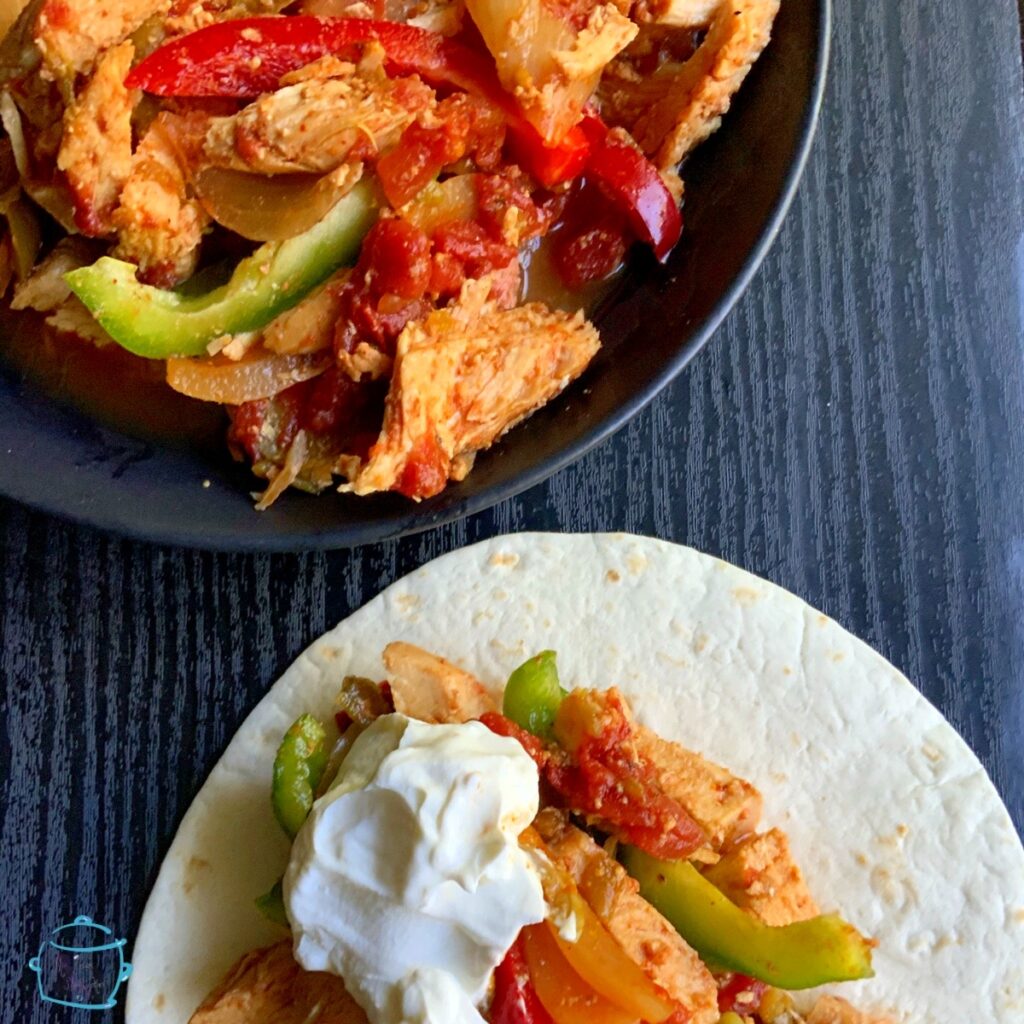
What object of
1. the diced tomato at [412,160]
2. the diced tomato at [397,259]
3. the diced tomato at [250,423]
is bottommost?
the diced tomato at [250,423]

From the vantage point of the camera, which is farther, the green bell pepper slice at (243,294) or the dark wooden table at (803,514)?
the dark wooden table at (803,514)

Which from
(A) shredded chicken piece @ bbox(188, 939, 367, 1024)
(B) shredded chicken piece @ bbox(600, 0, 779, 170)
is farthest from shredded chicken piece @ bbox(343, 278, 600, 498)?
(A) shredded chicken piece @ bbox(188, 939, 367, 1024)

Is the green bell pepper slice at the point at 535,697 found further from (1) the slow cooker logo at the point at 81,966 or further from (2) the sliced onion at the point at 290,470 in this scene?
(1) the slow cooker logo at the point at 81,966

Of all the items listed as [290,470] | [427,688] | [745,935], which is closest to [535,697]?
[427,688]

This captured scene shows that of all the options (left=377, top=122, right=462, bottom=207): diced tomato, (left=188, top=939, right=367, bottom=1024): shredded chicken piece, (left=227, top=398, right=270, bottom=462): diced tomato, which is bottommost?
(left=188, top=939, right=367, bottom=1024): shredded chicken piece

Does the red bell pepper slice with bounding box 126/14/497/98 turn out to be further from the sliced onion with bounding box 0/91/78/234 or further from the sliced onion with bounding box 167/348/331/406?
the sliced onion with bounding box 167/348/331/406

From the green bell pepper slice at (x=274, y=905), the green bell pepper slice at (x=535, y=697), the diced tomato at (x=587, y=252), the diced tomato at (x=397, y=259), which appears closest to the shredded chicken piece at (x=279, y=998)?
the green bell pepper slice at (x=274, y=905)

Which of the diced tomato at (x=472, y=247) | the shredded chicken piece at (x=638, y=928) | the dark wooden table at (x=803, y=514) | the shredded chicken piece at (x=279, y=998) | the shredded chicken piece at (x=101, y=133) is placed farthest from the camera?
the dark wooden table at (x=803, y=514)
